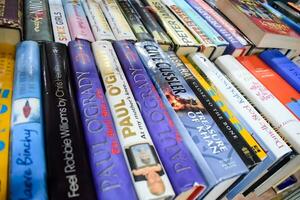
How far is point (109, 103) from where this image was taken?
0.42 meters

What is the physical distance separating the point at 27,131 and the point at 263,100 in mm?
445

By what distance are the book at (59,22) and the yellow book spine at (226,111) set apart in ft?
0.84

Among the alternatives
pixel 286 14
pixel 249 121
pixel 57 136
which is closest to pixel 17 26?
pixel 57 136

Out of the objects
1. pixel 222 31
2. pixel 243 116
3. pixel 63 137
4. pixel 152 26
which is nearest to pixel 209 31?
pixel 222 31

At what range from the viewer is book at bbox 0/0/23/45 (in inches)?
17.7

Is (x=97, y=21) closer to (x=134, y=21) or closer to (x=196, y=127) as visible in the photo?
(x=134, y=21)

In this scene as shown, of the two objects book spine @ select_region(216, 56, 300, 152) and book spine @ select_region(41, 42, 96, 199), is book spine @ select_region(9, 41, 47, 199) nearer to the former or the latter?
book spine @ select_region(41, 42, 96, 199)

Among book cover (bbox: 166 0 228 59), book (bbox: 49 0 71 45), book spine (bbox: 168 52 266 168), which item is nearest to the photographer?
book spine (bbox: 168 52 266 168)

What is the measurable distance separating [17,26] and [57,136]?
9.4 inches

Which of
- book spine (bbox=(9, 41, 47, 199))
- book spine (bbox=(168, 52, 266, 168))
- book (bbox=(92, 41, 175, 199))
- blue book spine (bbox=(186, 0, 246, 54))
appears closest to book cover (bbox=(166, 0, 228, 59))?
blue book spine (bbox=(186, 0, 246, 54))

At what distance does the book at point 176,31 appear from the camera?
1.91 feet

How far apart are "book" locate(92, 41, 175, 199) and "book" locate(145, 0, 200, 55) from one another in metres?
0.16

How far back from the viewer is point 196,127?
421mm

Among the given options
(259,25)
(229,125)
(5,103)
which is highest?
(259,25)
